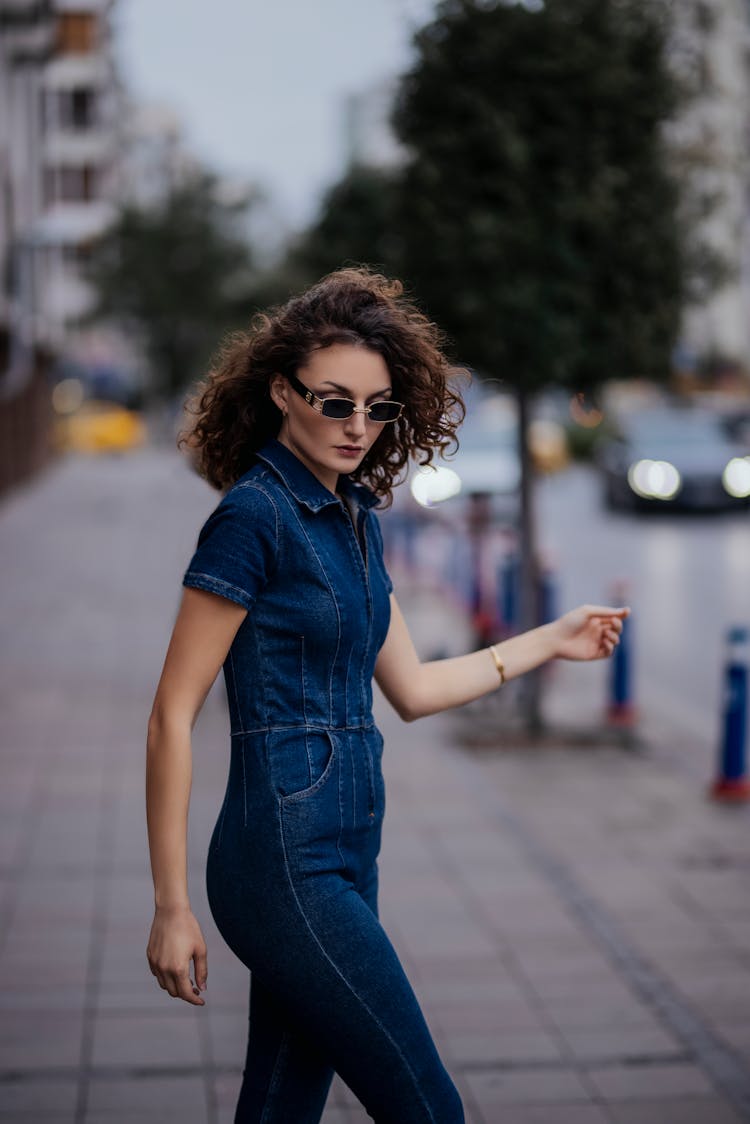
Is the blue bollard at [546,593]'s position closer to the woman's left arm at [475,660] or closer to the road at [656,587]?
the road at [656,587]

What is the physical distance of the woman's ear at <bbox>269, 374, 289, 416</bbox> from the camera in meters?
2.49

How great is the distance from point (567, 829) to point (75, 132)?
7394 centimetres

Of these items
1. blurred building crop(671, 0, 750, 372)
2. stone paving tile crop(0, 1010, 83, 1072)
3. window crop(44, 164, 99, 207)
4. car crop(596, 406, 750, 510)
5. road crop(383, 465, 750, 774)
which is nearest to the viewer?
stone paving tile crop(0, 1010, 83, 1072)

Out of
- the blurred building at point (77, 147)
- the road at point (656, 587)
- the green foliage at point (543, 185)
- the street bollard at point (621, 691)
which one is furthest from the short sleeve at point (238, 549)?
the blurred building at point (77, 147)

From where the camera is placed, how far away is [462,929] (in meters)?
5.18

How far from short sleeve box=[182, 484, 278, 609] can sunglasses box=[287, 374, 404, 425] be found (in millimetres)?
173

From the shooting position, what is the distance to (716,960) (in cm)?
495

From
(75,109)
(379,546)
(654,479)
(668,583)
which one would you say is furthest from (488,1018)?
(75,109)

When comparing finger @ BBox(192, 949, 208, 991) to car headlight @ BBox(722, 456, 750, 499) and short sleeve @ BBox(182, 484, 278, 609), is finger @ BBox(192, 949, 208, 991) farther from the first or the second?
car headlight @ BBox(722, 456, 750, 499)

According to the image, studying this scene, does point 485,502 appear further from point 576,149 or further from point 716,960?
point 716,960

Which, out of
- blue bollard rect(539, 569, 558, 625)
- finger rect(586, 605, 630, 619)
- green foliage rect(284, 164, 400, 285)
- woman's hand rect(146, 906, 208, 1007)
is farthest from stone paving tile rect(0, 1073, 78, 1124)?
green foliage rect(284, 164, 400, 285)

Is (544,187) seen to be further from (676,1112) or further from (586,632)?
(586,632)

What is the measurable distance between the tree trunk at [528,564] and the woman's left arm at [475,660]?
561 cm

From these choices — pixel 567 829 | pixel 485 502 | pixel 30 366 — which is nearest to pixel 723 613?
pixel 485 502
